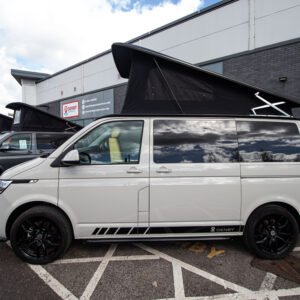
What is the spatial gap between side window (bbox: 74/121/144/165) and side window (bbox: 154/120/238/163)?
0.94ft

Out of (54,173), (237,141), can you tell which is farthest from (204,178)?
(54,173)

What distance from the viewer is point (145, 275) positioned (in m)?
2.37

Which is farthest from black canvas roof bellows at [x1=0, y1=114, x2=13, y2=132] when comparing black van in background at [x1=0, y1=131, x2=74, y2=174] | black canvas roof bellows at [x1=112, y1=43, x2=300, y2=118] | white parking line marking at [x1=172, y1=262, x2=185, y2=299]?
white parking line marking at [x1=172, y1=262, x2=185, y2=299]

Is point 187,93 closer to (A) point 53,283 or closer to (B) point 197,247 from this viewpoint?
(B) point 197,247

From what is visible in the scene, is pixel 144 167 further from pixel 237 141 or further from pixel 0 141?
pixel 0 141

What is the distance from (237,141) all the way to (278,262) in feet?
5.75

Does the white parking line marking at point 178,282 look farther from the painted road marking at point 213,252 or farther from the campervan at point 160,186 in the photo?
the painted road marking at point 213,252

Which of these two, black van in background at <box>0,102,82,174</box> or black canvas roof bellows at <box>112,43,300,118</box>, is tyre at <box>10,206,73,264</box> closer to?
black canvas roof bellows at <box>112,43,300,118</box>

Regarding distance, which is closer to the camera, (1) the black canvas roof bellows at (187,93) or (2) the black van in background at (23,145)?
(1) the black canvas roof bellows at (187,93)

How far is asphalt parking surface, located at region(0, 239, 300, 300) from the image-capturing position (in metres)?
2.10

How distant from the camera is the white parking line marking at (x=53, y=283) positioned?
208 cm

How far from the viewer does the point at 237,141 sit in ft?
8.78

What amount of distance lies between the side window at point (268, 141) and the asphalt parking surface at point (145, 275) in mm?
1448

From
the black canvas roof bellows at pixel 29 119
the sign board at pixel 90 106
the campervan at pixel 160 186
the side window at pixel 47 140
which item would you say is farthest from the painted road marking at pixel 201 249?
the sign board at pixel 90 106
